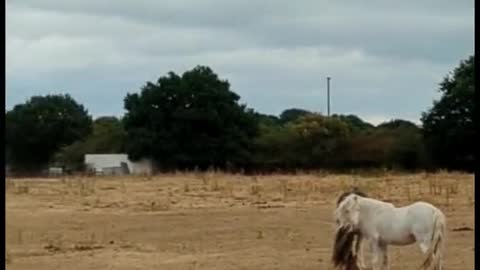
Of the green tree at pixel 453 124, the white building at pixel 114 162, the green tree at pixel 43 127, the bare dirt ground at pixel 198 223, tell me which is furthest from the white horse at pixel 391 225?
the green tree at pixel 43 127

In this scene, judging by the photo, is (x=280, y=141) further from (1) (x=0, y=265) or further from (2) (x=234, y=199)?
(1) (x=0, y=265)

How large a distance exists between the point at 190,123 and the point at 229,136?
11.0ft

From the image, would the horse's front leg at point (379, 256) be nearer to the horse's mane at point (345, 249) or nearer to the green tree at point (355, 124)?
the horse's mane at point (345, 249)

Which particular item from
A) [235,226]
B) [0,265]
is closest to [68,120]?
[235,226]

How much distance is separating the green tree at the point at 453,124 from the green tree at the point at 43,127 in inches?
1007

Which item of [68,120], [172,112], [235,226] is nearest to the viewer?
[235,226]

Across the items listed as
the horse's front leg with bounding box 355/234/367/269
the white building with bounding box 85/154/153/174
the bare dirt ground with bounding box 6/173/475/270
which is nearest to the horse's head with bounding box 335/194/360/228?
the horse's front leg with bounding box 355/234/367/269

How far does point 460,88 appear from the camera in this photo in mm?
61031

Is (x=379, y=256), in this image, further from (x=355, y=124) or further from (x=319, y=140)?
(x=355, y=124)

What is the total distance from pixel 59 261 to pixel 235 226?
6.78 m

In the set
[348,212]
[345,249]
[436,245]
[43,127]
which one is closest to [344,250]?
[345,249]

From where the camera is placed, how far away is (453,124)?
58.4m

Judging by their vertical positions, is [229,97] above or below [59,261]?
above

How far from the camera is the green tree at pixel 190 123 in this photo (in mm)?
69250
